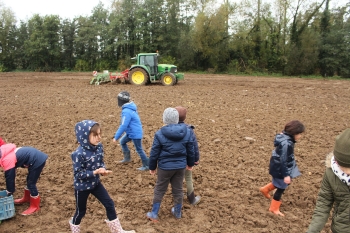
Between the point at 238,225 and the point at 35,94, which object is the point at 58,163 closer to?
the point at 238,225

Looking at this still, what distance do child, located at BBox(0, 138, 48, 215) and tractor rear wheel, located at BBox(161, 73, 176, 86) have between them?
12301 mm

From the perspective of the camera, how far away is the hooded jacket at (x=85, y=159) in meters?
3.07

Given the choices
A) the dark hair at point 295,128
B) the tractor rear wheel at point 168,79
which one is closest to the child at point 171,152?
the dark hair at point 295,128

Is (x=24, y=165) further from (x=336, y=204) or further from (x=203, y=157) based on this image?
(x=336, y=204)

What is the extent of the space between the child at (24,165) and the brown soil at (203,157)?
16 cm

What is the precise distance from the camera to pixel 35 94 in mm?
12617

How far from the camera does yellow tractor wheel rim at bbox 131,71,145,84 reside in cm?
1631

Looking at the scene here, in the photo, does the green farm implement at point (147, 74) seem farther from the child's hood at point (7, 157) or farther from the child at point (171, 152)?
the child's hood at point (7, 157)

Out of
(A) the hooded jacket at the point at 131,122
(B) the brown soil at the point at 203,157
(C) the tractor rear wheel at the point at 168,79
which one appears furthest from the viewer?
(C) the tractor rear wheel at the point at 168,79

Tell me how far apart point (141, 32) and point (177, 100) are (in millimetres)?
22892

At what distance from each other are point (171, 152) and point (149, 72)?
43.2 ft

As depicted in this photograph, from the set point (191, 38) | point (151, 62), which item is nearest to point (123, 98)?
point (151, 62)

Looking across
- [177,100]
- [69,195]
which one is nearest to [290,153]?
[69,195]

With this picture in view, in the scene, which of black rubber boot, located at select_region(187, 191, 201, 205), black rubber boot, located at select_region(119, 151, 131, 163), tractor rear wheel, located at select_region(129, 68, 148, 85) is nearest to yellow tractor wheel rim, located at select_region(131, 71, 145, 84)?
tractor rear wheel, located at select_region(129, 68, 148, 85)
